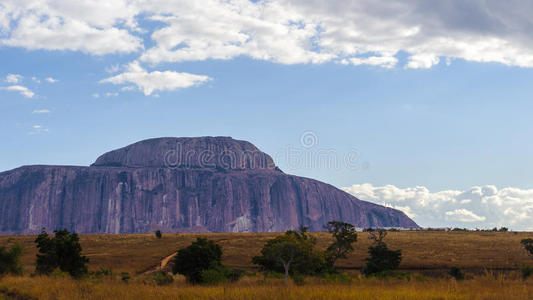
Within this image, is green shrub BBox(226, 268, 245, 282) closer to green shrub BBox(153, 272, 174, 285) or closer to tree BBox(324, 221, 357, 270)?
green shrub BBox(153, 272, 174, 285)

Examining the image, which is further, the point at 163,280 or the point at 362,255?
the point at 362,255

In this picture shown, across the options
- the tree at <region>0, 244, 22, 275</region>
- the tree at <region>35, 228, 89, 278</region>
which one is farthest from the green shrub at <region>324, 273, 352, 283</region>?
the tree at <region>0, 244, 22, 275</region>

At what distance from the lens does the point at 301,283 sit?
20.1 meters

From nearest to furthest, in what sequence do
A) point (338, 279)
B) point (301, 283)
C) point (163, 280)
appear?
point (301, 283), point (338, 279), point (163, 280)

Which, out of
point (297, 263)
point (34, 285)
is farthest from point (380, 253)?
point (34, 285)

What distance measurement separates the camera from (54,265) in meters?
38.5

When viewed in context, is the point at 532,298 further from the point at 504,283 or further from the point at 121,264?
the point at 121,264

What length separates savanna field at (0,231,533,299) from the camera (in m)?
13.3

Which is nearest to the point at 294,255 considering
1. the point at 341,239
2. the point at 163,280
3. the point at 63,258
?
the point at 163,280

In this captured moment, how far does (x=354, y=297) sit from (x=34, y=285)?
1427 centimetres

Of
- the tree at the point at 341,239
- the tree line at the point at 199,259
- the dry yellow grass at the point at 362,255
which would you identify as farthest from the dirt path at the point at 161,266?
the tree at the point at 341,239

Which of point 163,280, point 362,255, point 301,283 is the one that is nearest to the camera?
point 301,283

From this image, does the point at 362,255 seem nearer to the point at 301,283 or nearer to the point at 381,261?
the point at 381,261

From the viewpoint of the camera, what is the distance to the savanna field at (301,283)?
1326cm
